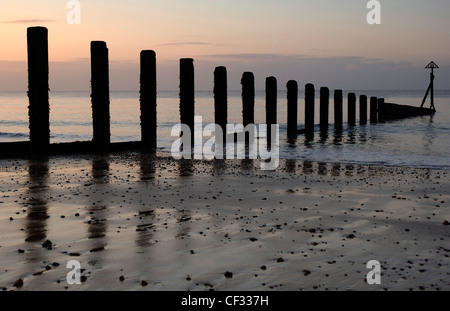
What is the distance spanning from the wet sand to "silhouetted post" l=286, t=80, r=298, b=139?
11.3 metres

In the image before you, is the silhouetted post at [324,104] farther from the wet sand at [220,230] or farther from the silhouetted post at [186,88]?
the wet sand at [220,230]

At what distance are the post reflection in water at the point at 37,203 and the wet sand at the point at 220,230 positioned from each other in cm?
2

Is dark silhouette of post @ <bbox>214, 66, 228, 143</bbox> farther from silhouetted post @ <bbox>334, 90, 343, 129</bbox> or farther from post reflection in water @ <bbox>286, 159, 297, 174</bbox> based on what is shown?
silhouetted post @ <bbox>334, 90, 343, 129</bbox>

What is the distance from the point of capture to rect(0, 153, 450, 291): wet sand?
4.39 meters

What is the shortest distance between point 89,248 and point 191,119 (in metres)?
10.6

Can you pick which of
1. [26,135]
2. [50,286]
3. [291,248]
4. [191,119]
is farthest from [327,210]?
[26,135]

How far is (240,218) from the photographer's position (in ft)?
21.5

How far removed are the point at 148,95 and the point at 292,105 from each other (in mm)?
8700

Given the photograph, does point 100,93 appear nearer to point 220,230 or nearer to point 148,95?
point 148,95

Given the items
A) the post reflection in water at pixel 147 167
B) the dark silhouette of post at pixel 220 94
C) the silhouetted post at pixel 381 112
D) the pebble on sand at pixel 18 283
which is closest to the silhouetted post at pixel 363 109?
the silhouetted post at pixel 381 112

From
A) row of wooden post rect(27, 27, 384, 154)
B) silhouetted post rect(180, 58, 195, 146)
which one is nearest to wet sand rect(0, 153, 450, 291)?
row of wooden post rect(27, 27, 384, 154)

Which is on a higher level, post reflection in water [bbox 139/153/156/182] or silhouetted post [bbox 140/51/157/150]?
silhouetted post [bbox 140/51/157/150]

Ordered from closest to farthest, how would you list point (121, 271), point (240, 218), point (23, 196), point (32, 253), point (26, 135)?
point (121, 271)
point (32, 253)
point (240, 218)
point (23, 196)
point (26, 135)
